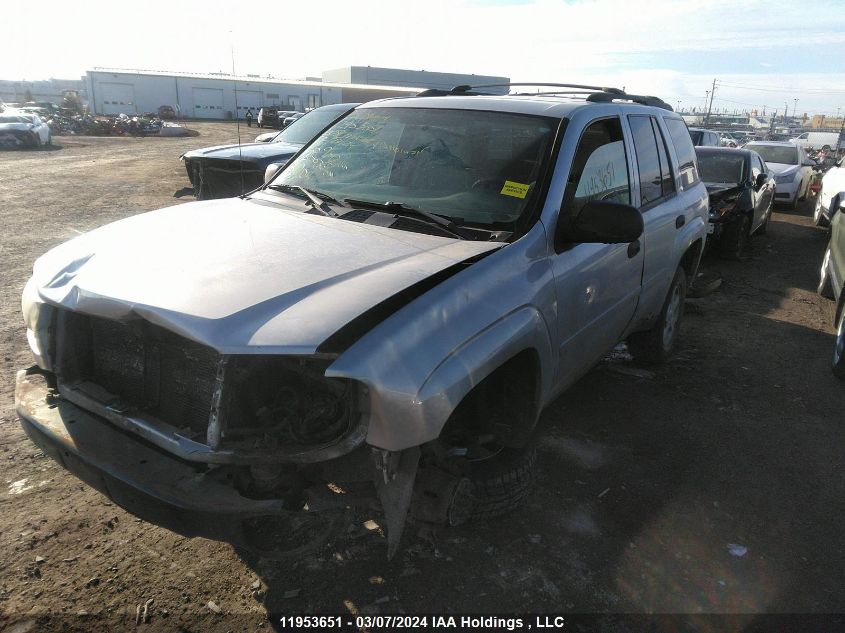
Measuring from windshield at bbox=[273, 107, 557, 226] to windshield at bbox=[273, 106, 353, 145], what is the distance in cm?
656

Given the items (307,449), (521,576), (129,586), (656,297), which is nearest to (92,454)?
(129,586)

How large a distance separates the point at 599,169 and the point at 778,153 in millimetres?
14595

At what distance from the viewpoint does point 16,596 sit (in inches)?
100

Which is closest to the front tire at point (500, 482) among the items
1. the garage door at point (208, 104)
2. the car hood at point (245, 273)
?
the car hood at point (245, 273)

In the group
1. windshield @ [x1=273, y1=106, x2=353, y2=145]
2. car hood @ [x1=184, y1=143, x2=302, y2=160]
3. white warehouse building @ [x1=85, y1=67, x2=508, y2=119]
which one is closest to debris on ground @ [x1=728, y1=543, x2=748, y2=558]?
car hood @ [x1=184, y1=143, x2=302, y2=160]

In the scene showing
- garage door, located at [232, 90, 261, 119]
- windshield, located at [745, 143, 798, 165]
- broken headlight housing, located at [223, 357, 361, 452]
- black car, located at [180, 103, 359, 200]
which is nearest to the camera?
broken headlight housing, located at [223, 357, 361, 452]

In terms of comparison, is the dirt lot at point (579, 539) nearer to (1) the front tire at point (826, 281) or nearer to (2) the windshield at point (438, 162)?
(2) the windshield at point (438, 162)

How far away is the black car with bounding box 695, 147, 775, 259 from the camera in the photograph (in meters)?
9.34

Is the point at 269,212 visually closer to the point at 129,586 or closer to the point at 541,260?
the point at 541,260

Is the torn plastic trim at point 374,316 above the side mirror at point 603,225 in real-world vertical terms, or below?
below

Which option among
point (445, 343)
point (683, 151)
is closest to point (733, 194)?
point (683, 151)

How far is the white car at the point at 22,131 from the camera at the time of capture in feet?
78.2

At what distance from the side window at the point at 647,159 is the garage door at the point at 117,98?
201 feet

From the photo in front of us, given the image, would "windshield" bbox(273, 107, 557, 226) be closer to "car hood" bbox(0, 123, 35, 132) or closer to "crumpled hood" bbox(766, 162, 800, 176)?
"crumpled hood" bbox(766, 162, 800, 176)
